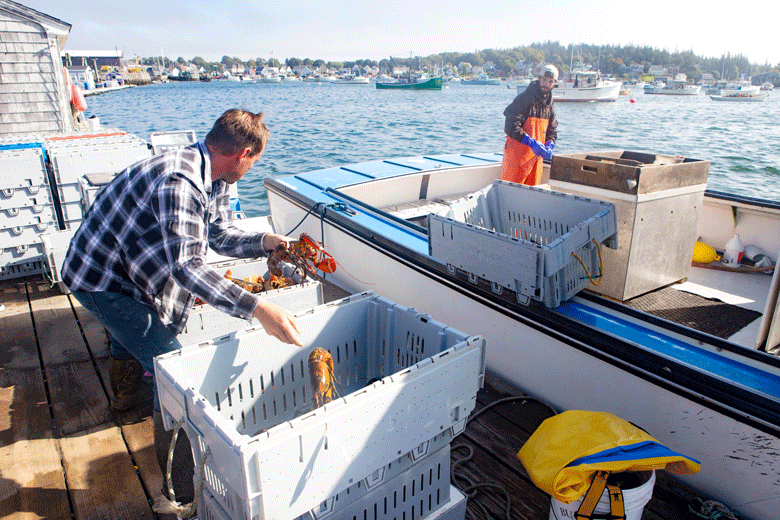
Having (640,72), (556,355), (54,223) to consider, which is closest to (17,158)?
(54,223)

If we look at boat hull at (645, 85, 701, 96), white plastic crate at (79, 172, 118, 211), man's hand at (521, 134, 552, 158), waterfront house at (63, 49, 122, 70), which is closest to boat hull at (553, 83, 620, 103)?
boat hull at (645, 85, 701, 96)

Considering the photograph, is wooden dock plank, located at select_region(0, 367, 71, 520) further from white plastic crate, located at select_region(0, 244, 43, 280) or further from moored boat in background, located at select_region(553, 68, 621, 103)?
moored boat in background, located at select_region(553, 68, 621, 103)

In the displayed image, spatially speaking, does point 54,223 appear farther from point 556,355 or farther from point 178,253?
point 556,355

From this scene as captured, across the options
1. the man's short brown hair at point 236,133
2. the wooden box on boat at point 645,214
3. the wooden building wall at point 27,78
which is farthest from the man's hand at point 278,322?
the wooden building wall at point 27,78

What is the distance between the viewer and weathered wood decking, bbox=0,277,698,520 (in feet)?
5.73

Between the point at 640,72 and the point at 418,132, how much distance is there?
7996 cm

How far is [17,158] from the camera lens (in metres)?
3.42

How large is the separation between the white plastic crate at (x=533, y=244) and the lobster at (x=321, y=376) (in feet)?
2.93

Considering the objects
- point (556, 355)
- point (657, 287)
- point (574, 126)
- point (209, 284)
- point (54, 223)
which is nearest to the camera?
point (209, 284)

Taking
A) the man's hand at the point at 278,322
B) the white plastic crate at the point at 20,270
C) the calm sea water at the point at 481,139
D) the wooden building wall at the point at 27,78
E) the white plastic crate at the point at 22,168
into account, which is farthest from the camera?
the calm sea water at the point at 481,139

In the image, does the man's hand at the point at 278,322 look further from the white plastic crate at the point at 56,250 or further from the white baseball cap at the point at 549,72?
the white baseball cap at the point at 549,72

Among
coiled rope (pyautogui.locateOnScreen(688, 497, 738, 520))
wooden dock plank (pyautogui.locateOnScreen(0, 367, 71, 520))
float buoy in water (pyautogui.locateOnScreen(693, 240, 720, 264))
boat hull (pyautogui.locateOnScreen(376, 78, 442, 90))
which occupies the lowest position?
wooden dock plank (pyautogui.locateOnScreen(0, 367, 71, 520))

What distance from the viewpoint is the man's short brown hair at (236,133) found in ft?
5.16

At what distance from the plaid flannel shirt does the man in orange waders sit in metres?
2.56
